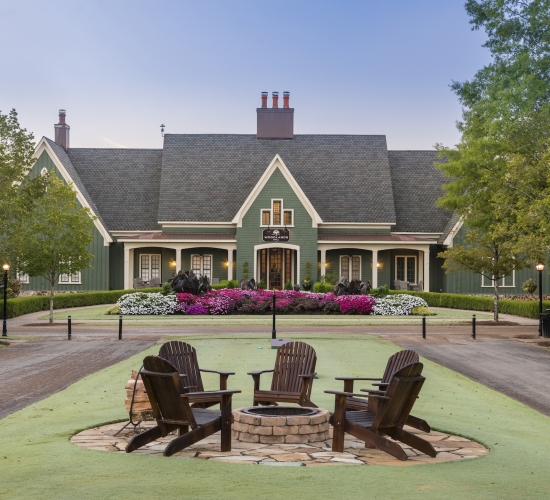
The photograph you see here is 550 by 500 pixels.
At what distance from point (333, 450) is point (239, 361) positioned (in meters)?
9.81

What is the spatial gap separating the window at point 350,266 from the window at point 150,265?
11592 millimetres

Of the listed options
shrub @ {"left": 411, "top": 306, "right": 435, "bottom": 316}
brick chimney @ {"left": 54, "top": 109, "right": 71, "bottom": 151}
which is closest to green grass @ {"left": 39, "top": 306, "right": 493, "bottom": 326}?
shrub @ {"left": 411, "top": 306, "right": 435, "bottom": 316}

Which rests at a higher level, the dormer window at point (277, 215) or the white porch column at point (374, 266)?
the dormer window at point (277, 215)

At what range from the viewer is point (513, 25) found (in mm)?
32000

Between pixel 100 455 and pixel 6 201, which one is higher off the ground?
pixel 6 201

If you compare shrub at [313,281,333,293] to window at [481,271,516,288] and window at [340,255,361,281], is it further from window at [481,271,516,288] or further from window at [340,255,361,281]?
window at [481,271,516,288]

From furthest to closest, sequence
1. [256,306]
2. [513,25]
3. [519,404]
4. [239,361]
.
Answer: [256,306] → [513,25] → [239,361] → [519,404]

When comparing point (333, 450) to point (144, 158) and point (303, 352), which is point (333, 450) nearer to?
point (303, 352)

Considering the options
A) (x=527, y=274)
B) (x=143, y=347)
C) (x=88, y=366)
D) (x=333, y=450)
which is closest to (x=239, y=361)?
(x=88, y=366)

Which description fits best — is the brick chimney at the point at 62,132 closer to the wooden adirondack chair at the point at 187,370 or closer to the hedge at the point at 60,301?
the hedge at the point at 60,301

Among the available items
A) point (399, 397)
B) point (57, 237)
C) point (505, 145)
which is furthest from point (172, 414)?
point (57, 237)

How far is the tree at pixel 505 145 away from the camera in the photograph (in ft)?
86.4

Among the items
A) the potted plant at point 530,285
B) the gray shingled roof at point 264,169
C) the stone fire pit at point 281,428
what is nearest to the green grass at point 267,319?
the potted plant at point 530,285

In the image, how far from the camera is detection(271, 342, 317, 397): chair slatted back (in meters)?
11.2
